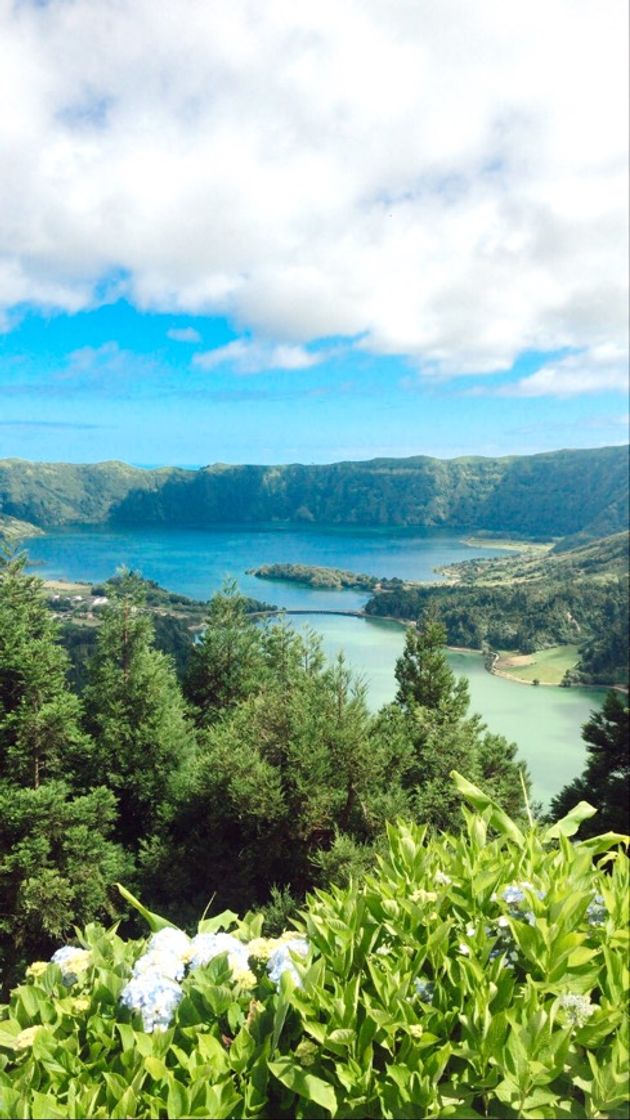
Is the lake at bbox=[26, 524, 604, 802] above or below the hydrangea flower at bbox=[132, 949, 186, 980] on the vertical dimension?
below

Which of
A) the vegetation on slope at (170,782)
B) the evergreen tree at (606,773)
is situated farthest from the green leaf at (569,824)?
the evergreen tree at (606,773)

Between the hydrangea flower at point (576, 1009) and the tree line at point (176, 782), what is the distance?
731 cm

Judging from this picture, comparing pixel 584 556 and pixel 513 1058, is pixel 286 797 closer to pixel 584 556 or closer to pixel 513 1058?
pixel 513 1058

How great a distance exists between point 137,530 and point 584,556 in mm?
62062

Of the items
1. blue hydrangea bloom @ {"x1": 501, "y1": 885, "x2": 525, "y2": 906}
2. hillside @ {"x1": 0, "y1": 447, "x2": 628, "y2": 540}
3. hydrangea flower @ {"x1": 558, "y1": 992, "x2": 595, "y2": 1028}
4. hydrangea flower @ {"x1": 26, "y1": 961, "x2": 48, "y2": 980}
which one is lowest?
hydrangea flower @ {"x1": 26, "y1": 961, "x2": 48, "y2": 980}

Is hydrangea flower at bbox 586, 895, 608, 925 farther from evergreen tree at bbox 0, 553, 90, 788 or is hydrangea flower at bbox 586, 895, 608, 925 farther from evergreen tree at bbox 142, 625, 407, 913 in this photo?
evergreen tree at bbox 0, 553, 90, 788

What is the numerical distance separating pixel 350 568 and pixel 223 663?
53.7m

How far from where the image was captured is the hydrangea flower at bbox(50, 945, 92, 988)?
68.0 inches

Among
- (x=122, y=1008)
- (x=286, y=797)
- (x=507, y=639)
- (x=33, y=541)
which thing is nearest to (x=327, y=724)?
(x=286, y=797)

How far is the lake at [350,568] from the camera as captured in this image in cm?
3366

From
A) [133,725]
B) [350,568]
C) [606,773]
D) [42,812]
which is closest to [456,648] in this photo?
[350,568]

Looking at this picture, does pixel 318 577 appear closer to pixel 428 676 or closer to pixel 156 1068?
pixel 428 676

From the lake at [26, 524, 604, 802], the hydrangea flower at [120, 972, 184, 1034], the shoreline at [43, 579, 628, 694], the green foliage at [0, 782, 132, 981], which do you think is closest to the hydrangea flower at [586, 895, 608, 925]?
the hydrangea flower at [120, 972, 184, 1034]

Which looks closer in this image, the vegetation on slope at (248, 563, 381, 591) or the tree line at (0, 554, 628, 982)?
the tree line at (0, 554, 628, 982)
